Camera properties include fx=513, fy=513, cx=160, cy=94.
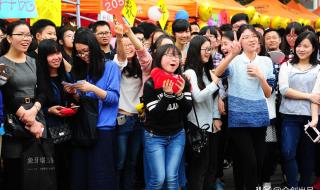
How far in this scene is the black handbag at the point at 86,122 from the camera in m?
4.68

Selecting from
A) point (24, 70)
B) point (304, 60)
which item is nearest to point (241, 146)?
point (304, 60)

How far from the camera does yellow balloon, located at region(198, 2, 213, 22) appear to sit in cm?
1214

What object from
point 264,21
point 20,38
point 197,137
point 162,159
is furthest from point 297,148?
point 264,21

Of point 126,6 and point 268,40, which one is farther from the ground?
point 126,6

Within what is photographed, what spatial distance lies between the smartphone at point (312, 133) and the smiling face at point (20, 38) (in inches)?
118

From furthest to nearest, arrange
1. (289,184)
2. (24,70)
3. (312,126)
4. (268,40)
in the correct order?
1. (268,40)
2. (289,184)
3. (312,126)
4. (24,70)

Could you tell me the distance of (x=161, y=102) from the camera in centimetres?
467

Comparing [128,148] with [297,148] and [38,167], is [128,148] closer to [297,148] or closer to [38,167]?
[38,167]

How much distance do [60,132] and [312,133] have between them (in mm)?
2648

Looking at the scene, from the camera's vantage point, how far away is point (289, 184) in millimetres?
5832

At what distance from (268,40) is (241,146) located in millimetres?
1922

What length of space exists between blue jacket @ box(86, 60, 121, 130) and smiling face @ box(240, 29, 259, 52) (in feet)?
4.70

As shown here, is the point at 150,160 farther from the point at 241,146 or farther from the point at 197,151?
the point at 241,146

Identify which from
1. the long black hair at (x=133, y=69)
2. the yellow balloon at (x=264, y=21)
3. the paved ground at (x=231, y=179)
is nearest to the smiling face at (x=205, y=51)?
the long black hair at (x=133, y=69)
